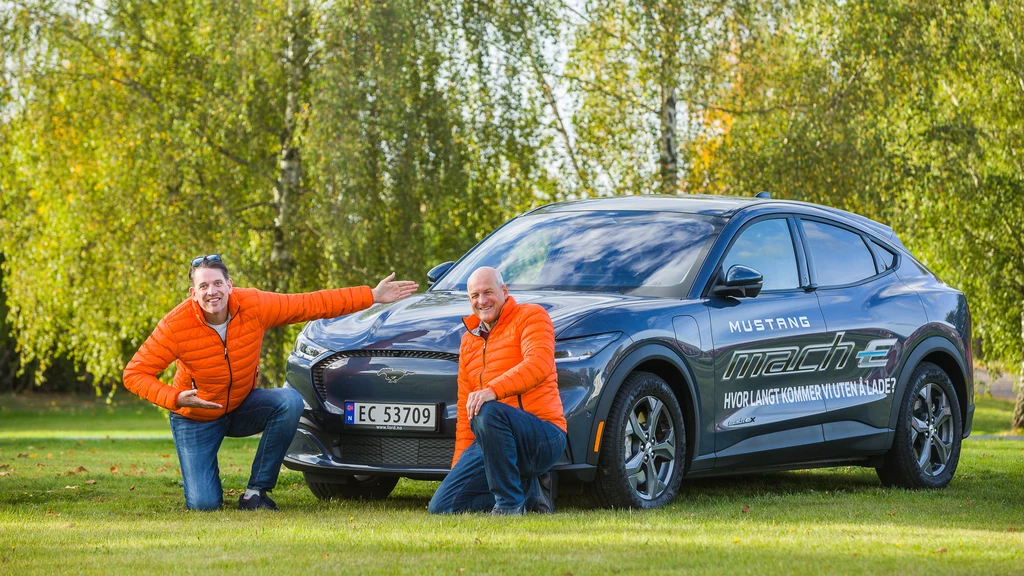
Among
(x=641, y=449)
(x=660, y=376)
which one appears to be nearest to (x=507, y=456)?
(x=641, y=449)

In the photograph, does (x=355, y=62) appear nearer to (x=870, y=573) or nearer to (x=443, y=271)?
(x=443, y=271)

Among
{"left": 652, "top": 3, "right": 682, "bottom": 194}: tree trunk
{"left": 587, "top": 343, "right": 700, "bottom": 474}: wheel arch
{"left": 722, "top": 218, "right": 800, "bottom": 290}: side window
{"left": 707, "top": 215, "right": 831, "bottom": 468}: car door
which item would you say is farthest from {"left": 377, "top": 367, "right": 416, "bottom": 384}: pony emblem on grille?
{"left": 652, "top": 3, "right": 682, "bottom": 194}: tree trunk

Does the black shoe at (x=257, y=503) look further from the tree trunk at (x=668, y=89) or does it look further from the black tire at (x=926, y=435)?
the tree trunk at (x=668, y=89)

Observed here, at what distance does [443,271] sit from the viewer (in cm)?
897

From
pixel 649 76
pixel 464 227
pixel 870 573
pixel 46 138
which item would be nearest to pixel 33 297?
pixel 46 138

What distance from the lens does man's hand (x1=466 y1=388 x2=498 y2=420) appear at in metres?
6.94

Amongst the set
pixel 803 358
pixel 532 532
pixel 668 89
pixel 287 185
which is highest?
pixel 668 89

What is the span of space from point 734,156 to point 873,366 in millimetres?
10484

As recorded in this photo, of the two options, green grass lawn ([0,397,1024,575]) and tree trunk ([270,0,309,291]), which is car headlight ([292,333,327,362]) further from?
tree trunk ([270,0,309,291])

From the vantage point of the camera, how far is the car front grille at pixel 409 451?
24.0ft

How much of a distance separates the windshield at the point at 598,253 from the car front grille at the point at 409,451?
48.7 inches

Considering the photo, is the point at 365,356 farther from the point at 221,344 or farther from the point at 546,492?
the point at 546,492

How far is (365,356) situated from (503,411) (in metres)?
0.87

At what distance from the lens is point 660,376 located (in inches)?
303
